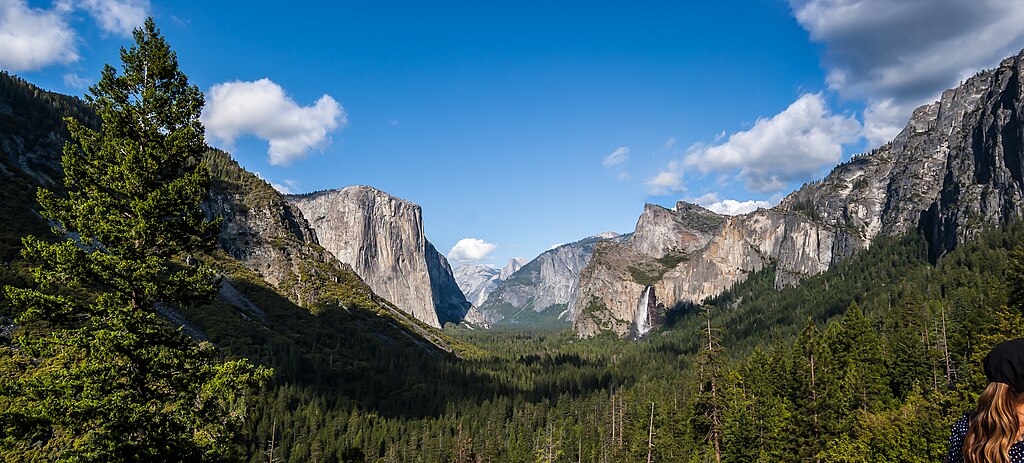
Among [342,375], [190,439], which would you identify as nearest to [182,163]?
[190,439]

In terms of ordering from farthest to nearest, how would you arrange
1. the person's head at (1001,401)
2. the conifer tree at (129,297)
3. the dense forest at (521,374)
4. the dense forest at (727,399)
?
the dense forest at (727,399) < the dense forest at (521,374) < the conifer tree at (129,297) < the person's head at (1001,401)

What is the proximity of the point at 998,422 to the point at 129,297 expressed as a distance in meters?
17.3

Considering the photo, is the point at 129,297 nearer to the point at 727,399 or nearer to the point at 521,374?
the point at 727,399

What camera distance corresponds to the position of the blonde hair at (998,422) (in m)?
4.18

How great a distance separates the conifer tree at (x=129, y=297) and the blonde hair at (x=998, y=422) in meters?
15.3

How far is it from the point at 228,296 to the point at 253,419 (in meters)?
57.3

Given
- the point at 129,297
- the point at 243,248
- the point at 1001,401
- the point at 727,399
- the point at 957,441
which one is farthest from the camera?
the point at 243,248

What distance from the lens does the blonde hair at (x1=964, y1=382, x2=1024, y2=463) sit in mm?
4176

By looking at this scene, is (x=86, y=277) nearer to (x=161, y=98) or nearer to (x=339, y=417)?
(x=161, y=98)

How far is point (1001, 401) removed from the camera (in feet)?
13.7

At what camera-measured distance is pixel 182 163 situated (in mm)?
15156

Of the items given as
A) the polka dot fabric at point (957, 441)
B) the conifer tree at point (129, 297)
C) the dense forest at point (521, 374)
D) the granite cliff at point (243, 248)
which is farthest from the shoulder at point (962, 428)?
the granite cliff at point (243, 248)

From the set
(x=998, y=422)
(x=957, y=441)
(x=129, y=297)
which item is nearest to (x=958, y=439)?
(x=957, y=441)

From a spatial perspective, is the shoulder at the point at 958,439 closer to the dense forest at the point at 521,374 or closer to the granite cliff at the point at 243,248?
the dense forest at the point at 521,374
